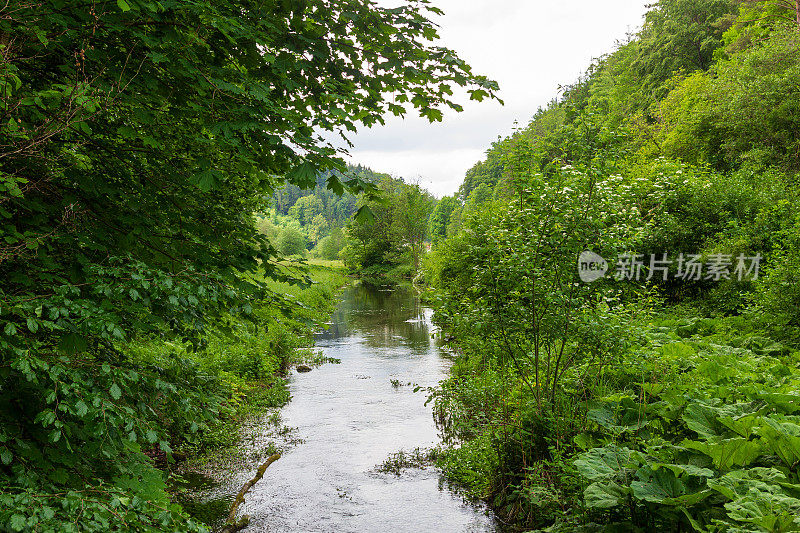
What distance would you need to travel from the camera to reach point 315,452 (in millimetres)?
8789

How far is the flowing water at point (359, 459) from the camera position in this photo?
664cm

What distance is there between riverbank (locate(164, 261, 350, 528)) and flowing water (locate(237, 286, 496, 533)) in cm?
45

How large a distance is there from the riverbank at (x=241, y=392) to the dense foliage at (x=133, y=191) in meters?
0.34

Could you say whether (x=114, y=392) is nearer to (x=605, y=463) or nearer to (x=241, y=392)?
(x=605, y=463)

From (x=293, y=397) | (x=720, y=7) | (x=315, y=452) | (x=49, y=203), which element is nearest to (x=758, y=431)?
(x=49, y=203)

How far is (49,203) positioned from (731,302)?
13.2m

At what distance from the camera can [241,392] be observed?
10.3 meters

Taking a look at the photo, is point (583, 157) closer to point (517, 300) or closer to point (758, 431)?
point (517, 300)

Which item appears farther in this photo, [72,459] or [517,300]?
[517,300]

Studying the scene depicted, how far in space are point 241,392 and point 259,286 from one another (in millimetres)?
6969

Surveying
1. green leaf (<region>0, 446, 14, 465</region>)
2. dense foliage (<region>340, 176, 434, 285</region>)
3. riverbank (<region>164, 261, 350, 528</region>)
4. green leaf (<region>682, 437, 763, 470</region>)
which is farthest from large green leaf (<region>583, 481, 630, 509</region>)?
dense foliage (<region>340, 176, 434, 285</region>)

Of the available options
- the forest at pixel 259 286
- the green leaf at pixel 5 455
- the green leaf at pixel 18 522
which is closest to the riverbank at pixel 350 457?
the forest at pixel 259 286

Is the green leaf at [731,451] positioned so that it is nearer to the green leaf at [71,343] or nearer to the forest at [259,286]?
the forest at [259,286]

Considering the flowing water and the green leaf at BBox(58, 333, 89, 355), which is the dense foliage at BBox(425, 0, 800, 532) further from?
the green leaf at BBox(58, 333, 89, 355)
